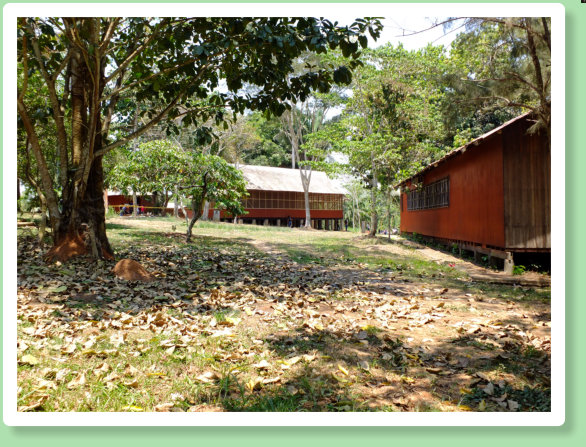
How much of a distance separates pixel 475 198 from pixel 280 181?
21476 millimetres

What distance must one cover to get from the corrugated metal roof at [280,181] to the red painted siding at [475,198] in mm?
15745

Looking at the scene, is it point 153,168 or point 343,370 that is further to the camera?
point 153,168

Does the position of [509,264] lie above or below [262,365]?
above

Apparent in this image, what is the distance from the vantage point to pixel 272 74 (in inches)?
259

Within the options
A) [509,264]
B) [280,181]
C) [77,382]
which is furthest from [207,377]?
[280,181]

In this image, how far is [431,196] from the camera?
16.8 meters

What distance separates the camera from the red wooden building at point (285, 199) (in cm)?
3022

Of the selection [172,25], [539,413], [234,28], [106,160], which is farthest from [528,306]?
[106,160]

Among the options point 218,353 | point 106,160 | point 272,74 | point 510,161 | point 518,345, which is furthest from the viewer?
point 106,160

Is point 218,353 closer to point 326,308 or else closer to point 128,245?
point 326,308

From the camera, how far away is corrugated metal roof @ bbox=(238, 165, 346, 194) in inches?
1177

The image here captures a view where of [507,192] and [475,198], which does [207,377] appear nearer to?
[507,192]

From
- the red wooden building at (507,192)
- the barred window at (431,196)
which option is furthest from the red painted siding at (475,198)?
the barred window at (431,196)

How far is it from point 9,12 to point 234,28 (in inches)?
109
